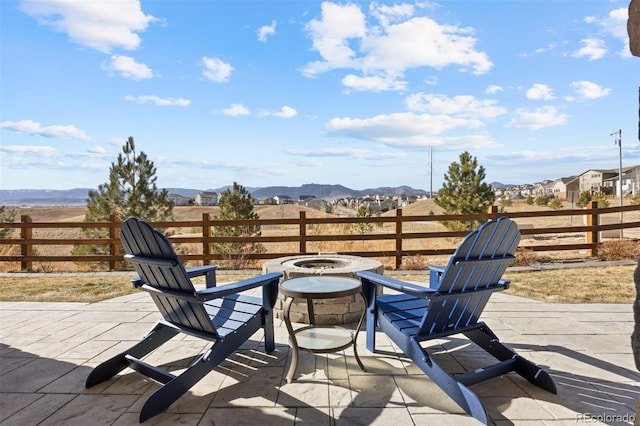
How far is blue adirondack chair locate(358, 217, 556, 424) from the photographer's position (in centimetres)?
212

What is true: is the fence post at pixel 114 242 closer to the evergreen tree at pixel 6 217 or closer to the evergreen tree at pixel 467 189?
the evergreen tree at pixel 6 217

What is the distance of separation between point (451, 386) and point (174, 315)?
1.85m

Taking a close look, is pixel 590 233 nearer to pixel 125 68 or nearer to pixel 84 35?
pixel 84 35

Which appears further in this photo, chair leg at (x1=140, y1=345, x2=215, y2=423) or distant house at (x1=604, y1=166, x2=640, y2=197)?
distant house at (x1=604, y1=166, x2=640, y2=197)

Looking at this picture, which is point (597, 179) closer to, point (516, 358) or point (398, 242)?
point (398, 242)

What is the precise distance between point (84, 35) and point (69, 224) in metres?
4.02

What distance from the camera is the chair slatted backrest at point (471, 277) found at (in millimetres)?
2137

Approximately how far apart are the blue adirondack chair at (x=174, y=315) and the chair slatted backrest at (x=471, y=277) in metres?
1.20

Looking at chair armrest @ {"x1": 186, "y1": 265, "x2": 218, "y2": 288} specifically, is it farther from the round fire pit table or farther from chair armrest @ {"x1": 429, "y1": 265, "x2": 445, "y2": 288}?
chair armrest @ {"x1": 429, "y1": 265, "x2": 445, "y2": 288}

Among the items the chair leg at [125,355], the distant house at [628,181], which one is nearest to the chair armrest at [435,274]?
the chair leg at [125,355]

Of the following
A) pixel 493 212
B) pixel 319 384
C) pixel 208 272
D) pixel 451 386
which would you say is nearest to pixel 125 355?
pixel 208 272

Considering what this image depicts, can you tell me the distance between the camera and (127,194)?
34.6 feet

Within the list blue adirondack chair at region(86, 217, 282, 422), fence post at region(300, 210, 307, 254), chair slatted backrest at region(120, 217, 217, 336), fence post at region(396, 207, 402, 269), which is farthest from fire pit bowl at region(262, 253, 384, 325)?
fence post at region(396, 207, 402, 269)

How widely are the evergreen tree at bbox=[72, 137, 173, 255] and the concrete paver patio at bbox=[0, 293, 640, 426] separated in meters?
7.49
